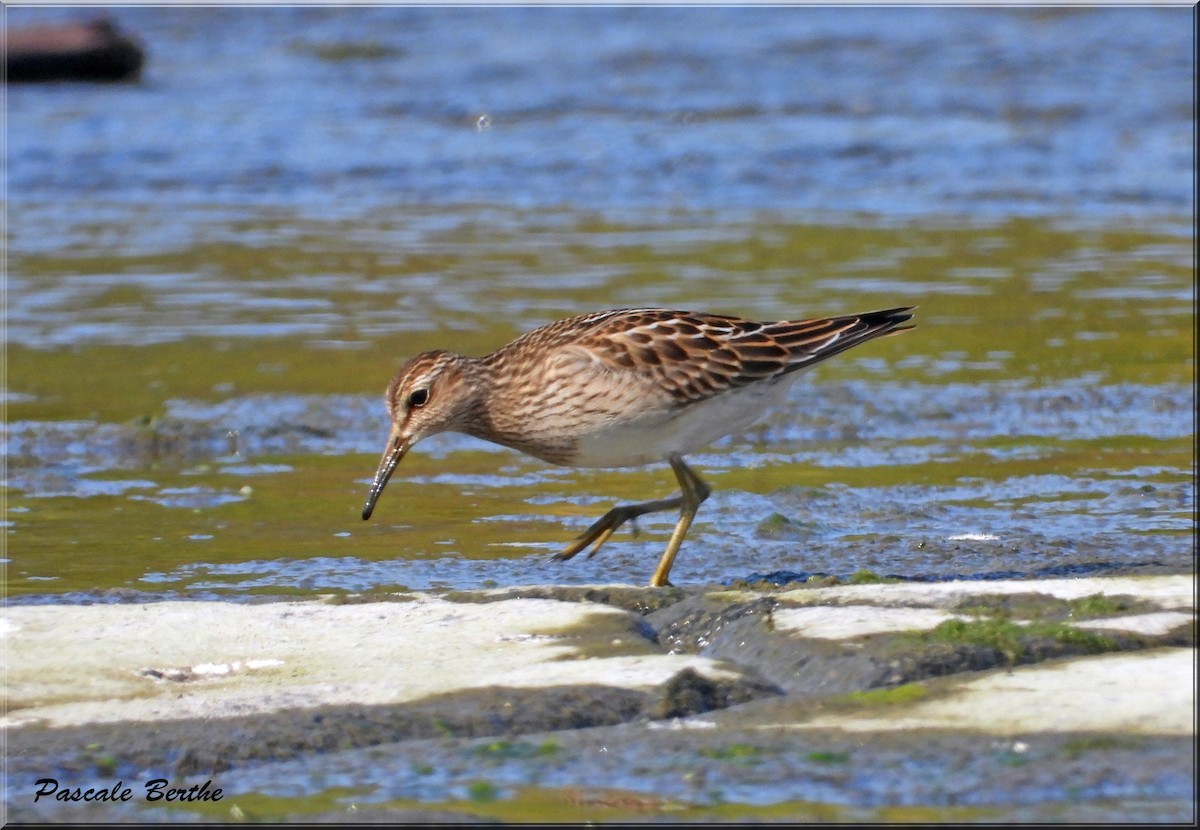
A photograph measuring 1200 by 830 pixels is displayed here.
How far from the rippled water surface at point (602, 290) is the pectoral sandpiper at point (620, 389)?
45cm

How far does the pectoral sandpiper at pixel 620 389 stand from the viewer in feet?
20.5

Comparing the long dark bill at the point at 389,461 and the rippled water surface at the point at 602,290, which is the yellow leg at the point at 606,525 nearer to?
the rippled water surface at the point at 602,290

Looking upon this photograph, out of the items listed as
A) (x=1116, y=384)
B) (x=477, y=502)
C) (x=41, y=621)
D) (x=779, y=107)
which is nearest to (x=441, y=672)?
(x=41, y=621)

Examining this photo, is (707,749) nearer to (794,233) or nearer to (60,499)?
(60,499)

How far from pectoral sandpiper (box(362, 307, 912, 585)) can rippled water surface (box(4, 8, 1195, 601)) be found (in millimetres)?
451

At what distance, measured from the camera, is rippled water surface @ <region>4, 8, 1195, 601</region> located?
277 inches

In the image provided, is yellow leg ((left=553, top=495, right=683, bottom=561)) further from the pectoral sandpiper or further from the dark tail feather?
the dark tail feather

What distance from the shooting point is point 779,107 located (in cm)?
2123

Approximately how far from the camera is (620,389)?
20.5ft

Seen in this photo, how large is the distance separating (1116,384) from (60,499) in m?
5.52

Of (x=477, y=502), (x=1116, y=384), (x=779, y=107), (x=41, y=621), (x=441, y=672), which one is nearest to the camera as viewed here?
(x=441, y=672)

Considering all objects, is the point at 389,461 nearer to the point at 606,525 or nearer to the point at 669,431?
the point at 606,525

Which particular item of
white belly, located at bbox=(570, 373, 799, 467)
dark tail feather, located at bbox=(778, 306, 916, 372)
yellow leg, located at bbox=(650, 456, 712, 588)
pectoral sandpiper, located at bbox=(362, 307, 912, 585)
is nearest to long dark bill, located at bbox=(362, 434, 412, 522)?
pectoral sandpiper, located at bbox=(362, 307, 912, 585)

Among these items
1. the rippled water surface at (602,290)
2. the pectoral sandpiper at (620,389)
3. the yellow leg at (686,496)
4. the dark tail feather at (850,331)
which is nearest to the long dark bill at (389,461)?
the pectoral sandpiper at (620,389)
